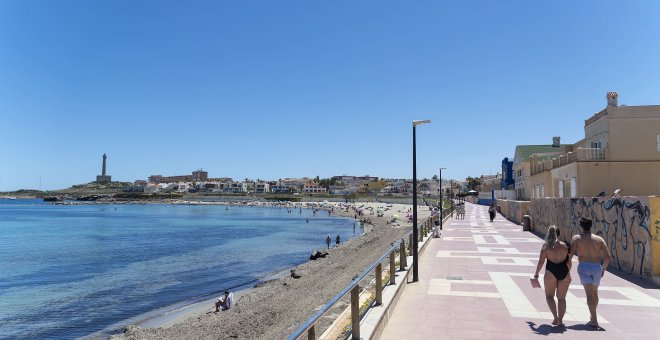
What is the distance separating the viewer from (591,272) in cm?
633

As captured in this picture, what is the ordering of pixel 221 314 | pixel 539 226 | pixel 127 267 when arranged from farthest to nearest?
pixel 127 267 < pixel 539 226 < pixel 221 314

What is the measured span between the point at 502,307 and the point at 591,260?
1.93 meters

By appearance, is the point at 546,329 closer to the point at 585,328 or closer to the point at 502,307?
the point at 585,328

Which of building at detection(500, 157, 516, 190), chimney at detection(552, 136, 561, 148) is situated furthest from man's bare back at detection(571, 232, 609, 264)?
building at detection(500, 157, 516, 190)

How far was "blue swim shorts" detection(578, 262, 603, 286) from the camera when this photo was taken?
248 inches

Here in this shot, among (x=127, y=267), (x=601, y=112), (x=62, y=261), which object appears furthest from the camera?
(x=62, y=261)

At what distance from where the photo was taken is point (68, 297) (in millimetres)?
21609

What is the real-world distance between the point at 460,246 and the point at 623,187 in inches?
465

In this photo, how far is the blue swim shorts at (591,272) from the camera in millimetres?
6301

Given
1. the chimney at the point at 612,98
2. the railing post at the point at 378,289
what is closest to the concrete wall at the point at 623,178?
the chimney at the point at 612,98

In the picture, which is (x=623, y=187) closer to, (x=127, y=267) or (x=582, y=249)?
(x=582, y=249)

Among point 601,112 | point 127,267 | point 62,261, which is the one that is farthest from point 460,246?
point 62,261

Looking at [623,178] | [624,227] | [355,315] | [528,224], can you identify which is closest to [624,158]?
[623,178]

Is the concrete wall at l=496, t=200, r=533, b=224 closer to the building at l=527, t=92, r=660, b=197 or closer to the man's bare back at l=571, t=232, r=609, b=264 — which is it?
the building at l=527, t=92, r=660, b=197
